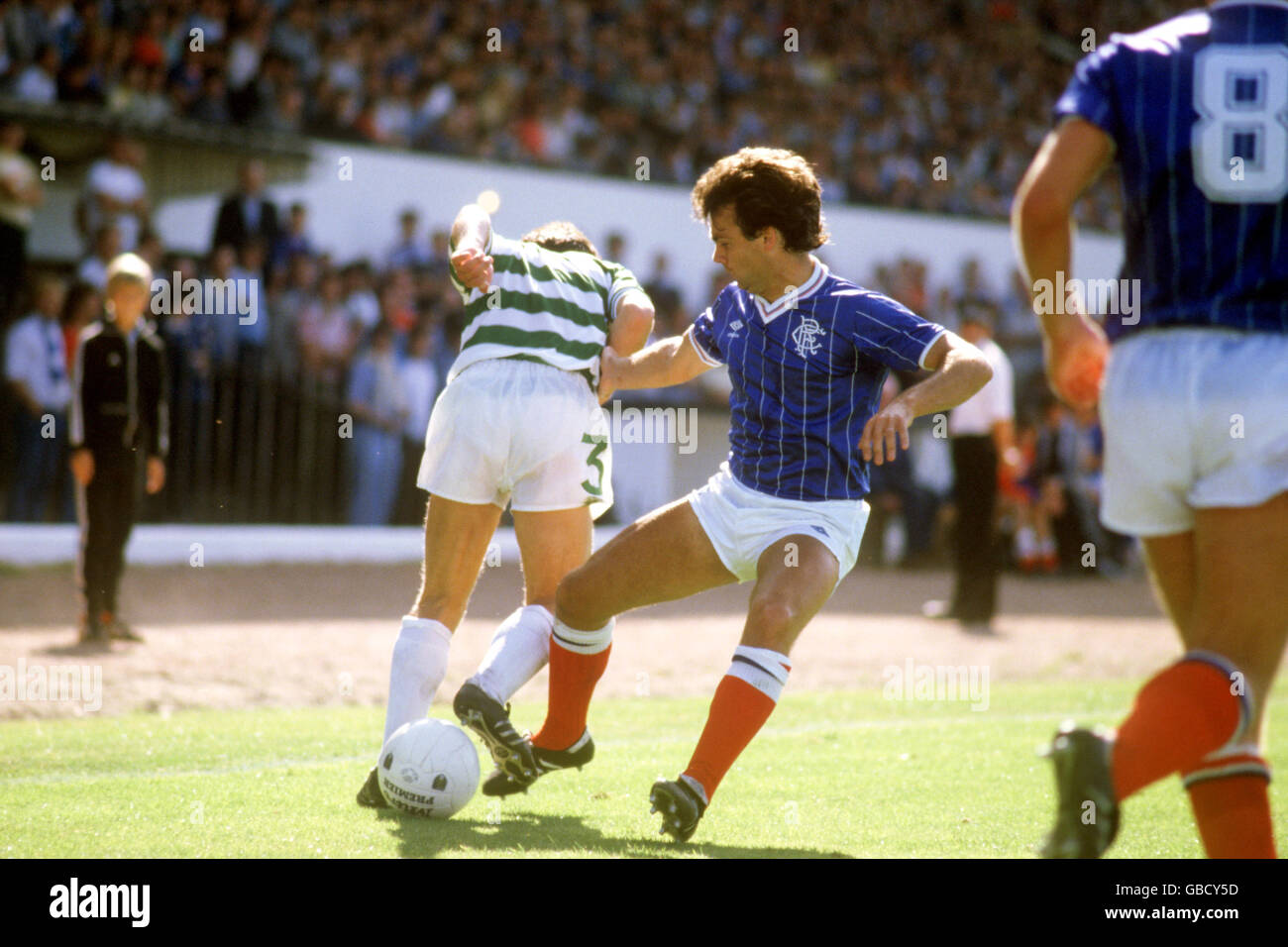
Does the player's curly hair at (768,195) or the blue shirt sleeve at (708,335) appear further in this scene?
the blue shirt sleeve at (708,335)

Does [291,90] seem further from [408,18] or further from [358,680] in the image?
[358,680]

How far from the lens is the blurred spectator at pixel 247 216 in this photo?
13172 mm

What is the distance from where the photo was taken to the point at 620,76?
763 inches

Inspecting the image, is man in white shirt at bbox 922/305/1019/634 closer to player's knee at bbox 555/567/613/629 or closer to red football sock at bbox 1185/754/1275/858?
player's knee at bbox 555/567/613/629

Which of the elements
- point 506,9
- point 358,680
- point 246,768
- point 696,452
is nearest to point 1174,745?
point 246,768

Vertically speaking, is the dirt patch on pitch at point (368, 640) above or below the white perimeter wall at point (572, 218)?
below

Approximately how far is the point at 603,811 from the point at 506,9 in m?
15.5

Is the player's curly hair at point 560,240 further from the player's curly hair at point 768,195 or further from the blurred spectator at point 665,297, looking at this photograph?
the blurred spectator at point 665,297

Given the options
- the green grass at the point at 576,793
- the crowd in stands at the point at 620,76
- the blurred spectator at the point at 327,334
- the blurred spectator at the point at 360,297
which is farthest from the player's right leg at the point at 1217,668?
the blurred spectator at the point at 360,297

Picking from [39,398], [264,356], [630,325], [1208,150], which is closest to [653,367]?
[630,325]

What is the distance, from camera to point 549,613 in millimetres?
5004

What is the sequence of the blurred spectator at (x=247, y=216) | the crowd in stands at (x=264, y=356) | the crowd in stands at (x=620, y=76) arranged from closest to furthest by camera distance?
the crowd in stands at (x=264, y=356), the blurred spectator at (x=247, y=216), the crowd in stands at (x=620, y=76)

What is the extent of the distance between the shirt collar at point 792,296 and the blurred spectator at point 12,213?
9738 mm

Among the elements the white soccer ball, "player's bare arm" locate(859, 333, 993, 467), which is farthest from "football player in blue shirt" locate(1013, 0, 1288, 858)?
the white soccer ball
